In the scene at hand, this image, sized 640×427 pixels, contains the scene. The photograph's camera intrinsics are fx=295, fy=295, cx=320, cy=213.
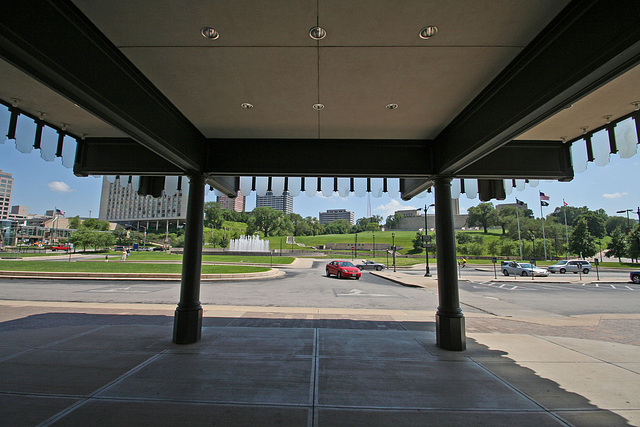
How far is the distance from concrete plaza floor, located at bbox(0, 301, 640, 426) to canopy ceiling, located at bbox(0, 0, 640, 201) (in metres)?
3.79

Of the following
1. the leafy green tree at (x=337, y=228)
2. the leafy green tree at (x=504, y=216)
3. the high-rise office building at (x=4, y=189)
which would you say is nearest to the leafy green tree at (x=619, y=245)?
the leafy green tree at (x=504, y=216)

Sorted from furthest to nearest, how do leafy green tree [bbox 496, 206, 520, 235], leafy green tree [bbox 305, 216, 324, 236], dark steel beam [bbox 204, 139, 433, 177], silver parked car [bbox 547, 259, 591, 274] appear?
leafy green tree [bbox 305, 216, 324, 236] < leafy green tree [bbox 496, 206, 520, 235] < silver parked car [bbox 547, 259, 591, 274] < dark steel beam [bbox 204, 139, 433, 177]

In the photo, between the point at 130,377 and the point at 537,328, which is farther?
the point at 537,328

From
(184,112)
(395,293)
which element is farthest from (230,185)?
(395,293)

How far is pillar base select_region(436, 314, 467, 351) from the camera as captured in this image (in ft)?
20.4

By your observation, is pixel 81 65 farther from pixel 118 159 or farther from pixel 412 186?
pixel 412 186

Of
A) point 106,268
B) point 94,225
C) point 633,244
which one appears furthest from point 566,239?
point 94,225

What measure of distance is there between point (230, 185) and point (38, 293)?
12875mm

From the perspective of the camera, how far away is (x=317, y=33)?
337cm

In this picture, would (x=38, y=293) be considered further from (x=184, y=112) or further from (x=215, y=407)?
(x=215, y=407)

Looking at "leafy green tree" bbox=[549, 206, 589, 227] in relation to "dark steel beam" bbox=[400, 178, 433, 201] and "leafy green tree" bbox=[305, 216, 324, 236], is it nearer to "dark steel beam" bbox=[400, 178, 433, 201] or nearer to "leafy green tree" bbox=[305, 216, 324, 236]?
"leafy green tree" bbox=[305, 216, 324, 236]

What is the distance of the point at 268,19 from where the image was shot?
321 centimetres

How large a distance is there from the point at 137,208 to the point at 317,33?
492 ft

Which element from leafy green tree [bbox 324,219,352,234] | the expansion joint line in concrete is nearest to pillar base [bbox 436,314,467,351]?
the expansion joint line in concrete
